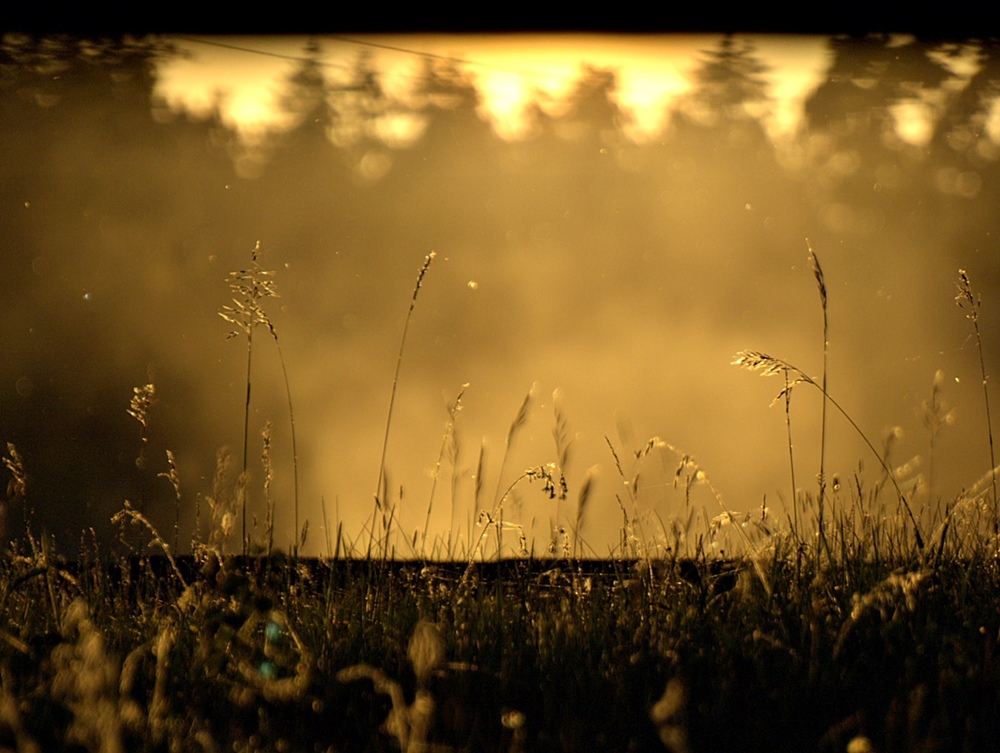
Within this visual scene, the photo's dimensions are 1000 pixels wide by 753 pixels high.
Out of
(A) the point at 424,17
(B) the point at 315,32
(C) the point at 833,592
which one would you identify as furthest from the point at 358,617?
(B) the point at 315,32

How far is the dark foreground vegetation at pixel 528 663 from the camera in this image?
1.24 m

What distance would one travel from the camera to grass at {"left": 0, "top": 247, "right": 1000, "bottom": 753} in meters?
1.25

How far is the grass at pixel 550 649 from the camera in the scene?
4.11 feet

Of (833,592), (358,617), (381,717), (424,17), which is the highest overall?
(424,17)

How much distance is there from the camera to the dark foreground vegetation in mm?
1241

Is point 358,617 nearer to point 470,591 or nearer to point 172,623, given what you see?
point 470,591

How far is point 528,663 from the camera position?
152 cm

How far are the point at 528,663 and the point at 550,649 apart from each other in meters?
0.04

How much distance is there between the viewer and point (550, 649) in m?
1.52

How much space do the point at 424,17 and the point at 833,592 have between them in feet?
7.13

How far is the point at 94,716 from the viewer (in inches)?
43.2

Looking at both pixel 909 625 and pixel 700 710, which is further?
pixel 909 625

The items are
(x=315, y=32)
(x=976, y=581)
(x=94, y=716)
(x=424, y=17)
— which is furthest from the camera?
(x=315, y=32)

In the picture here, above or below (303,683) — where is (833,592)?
above
